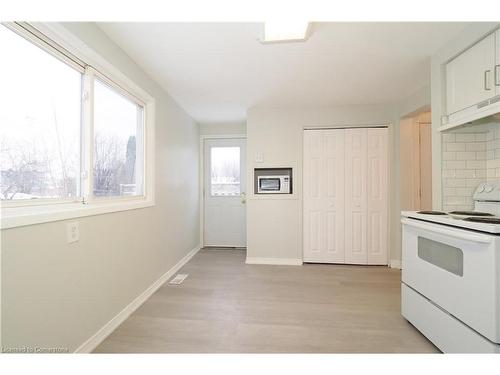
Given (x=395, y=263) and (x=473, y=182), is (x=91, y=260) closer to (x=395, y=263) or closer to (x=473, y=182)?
(x=473, y=182)

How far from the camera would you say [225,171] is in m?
4.52

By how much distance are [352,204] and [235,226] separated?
7.06 feet

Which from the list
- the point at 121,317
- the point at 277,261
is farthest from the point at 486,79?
the point at 121,317

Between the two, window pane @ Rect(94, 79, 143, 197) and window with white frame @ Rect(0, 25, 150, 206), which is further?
window pane @ Rect(94, 79, 143, 197)

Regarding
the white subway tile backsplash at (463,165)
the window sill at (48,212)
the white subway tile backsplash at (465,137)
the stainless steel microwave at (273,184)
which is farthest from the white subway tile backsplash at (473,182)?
the window sill at (48,212)

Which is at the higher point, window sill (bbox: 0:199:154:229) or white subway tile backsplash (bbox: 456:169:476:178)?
white subway tile backsplash (bbox: 456:169:476:178)

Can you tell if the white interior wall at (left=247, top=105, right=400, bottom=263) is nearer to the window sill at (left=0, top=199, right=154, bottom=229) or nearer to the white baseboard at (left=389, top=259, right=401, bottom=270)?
the white baseboard at (left=389, top=259, right=401, bottom=270)

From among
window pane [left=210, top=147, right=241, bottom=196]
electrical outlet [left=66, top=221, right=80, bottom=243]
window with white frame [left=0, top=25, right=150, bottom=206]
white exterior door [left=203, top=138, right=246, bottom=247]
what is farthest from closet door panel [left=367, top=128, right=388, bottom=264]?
electrical outlet [left=66, top=221, right=80, bottom=243]

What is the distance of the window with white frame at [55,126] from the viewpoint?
4.03 feet

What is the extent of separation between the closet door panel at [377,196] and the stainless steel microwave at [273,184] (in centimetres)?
120

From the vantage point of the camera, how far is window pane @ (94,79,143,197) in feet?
6.22

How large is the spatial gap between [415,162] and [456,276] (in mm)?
2467

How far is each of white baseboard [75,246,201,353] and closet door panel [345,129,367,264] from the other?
2.62 meters

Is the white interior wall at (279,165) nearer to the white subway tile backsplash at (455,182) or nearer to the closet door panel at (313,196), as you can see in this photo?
the closet door panel at (313,196)
